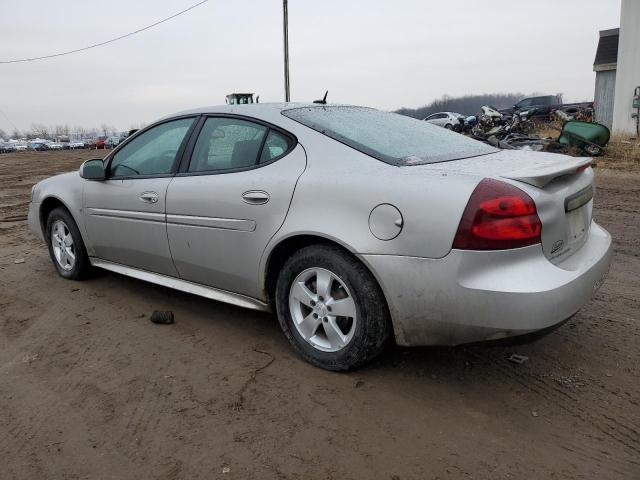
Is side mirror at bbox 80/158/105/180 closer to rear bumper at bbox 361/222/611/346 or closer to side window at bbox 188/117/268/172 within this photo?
side window at bbox 188/117/268/172

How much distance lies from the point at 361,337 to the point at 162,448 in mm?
1081

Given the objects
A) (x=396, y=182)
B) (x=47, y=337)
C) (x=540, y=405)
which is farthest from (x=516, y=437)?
(x=47, y=337)

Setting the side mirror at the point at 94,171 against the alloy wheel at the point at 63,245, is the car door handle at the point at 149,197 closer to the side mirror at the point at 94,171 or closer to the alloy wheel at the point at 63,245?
the side mirror at the point at 94,171

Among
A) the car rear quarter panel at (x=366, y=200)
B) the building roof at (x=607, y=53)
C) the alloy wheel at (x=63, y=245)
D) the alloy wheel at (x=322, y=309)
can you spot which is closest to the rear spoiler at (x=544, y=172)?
the car rear quarter panel at (x=366, y=200)

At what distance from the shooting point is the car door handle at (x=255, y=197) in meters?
3.02

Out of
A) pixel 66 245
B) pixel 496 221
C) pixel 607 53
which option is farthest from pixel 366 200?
pixel 607 53

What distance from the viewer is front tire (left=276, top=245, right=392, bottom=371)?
268cm

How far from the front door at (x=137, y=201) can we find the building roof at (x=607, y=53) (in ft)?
71.4

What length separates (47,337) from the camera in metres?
3.58

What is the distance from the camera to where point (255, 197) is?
306cm

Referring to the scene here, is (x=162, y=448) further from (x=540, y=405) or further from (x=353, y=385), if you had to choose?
(x=540, y=405)

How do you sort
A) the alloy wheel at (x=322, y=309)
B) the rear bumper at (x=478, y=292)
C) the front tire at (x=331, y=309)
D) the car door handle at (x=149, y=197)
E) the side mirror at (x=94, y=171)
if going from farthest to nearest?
1. the side mirror at (x=94, y=171)
2. the car door handle at (x=149, y=197)
3. the alloy wheel at (x=322, y=309)
4. the front tire at (x=331, y=309)
5. the rear bumper at (x=478, y=292)

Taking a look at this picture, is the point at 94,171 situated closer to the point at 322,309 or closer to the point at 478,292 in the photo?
the point at 322,309

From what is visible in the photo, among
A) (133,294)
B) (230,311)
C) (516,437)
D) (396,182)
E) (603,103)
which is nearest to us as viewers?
(516,437)
